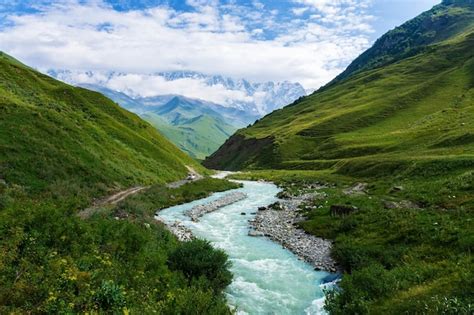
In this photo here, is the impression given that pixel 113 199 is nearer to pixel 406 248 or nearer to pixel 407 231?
pixel 407 231

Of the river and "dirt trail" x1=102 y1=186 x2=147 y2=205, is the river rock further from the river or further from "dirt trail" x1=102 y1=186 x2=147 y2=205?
"dirt trail" x1=102 y1=186 x2=147 y2=205

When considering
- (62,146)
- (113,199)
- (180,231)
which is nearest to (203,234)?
(180,231)

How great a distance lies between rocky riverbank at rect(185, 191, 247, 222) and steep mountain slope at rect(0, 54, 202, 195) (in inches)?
532

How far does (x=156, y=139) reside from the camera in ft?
356

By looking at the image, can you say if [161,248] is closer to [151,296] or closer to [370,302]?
[151,296]

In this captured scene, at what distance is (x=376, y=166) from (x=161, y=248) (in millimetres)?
60222

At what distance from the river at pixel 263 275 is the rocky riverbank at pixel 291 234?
98cm

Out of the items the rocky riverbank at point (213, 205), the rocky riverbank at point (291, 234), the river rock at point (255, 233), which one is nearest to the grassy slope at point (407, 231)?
the rocky riverbank at point (291, 234)

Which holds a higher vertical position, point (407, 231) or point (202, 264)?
point (202, 264)

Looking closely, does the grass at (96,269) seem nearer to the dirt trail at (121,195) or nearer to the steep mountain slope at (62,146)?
the dirt trail at (121,195)

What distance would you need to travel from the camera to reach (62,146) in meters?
54.0

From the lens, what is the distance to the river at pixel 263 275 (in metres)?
21.5

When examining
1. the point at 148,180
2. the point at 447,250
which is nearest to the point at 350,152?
the point at 148,180

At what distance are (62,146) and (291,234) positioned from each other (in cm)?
3859
